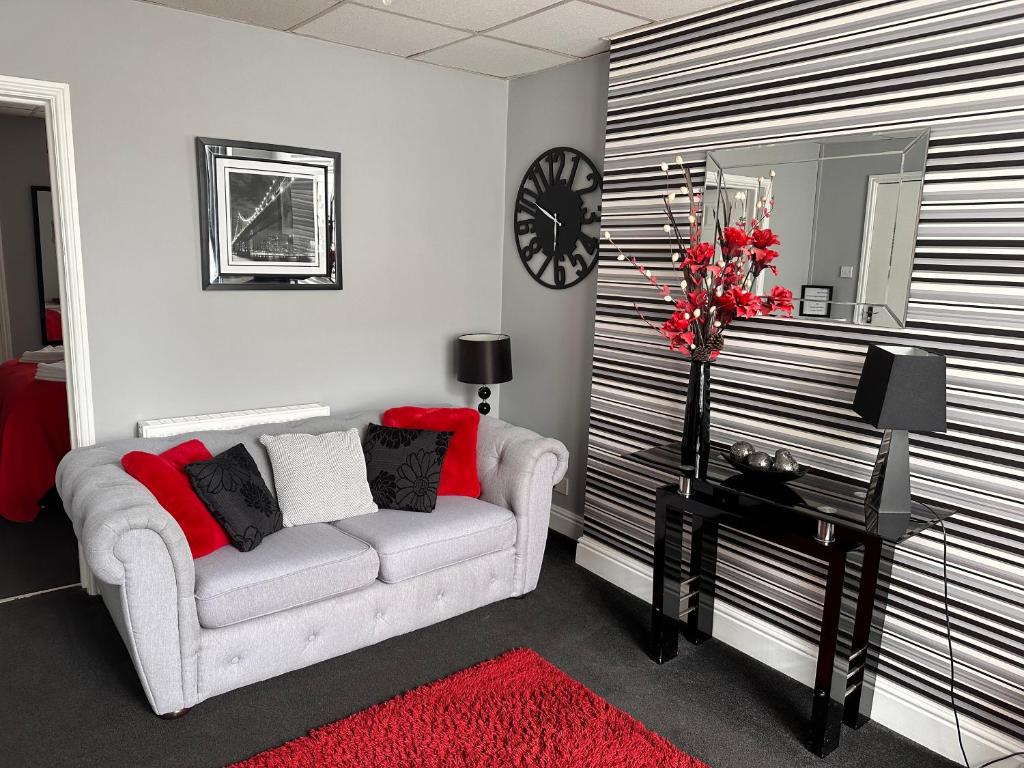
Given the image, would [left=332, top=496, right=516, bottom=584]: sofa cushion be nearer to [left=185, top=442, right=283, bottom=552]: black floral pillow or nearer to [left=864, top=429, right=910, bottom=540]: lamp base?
[left=185, top=442, right=283, bottom=552]: black floral pillow

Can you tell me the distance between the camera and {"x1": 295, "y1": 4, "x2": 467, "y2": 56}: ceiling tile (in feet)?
10.5

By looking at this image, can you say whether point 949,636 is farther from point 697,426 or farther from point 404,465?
point 404,465

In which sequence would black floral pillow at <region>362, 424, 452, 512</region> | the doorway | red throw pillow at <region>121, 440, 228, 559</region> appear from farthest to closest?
black floral pillow at <region>362, 424, 452, 512</region>
the doorway
red throw pillow at <region>121, 440, 228, 559</region>

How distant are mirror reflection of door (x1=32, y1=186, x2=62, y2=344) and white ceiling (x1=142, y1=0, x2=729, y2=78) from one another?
4334mm

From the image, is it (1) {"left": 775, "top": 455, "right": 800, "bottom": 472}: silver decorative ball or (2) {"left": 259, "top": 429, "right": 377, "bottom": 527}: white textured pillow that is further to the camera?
(2) {"left": 259, "top": 429, "right": 377, "bottom": 527}: white textured pillow

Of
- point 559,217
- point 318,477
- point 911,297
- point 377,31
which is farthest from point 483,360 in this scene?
point 911,297

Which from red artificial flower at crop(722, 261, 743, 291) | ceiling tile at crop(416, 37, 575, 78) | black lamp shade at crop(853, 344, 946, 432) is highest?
ceiling tile at crop(416, 37, 575, 78)

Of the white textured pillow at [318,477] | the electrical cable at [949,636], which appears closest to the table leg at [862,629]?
the electrical cable at [949,636]

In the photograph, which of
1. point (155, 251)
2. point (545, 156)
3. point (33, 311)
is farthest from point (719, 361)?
point (33, 311)

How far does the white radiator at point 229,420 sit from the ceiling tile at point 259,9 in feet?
5.96

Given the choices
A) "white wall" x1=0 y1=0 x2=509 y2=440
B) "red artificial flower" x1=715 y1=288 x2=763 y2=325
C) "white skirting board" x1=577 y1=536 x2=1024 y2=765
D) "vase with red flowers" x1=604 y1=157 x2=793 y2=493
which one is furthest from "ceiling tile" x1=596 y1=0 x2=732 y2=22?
"white skirting board" x1=577 y1=536 x2=1024 y2=765

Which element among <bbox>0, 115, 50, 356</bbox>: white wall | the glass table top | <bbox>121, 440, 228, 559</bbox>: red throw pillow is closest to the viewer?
the glass table top

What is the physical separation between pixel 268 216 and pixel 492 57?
143 centimetres

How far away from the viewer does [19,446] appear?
416 centimetres
